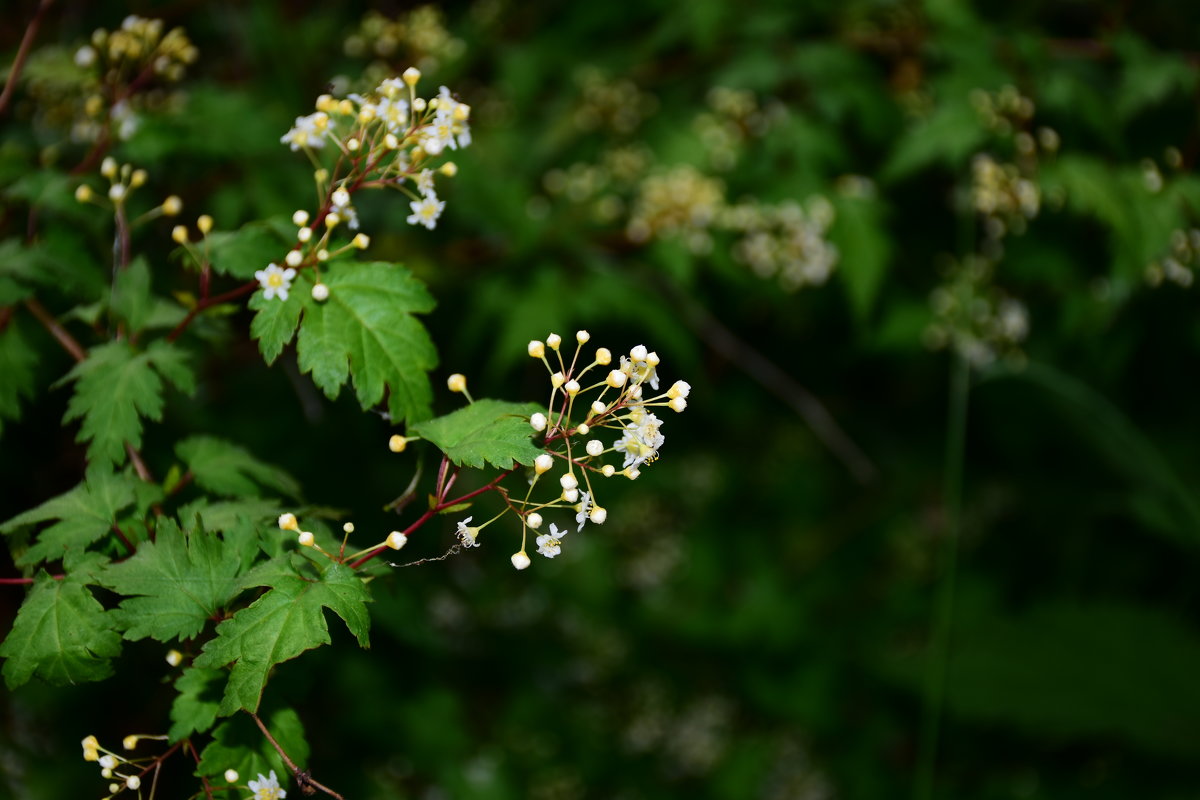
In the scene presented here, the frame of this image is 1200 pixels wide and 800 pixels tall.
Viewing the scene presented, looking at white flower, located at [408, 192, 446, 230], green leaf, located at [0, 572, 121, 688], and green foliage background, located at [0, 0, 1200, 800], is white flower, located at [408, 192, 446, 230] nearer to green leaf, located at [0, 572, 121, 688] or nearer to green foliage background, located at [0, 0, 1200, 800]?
green foliage background, located at [0, 0, 1200, 800]

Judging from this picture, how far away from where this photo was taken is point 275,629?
3.77ft

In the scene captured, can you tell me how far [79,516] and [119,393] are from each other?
0.75ft

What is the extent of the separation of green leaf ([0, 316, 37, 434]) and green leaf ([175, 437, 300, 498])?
0.31 m

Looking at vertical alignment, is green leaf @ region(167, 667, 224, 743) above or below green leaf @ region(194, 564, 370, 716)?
below

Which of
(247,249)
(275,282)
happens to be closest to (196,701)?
(275,282)

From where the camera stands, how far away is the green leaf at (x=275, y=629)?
1.13m

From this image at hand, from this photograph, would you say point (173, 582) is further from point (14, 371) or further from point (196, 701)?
point (14, 371)

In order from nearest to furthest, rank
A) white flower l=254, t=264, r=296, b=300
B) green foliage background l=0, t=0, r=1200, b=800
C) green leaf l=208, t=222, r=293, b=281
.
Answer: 1. white flower l=254, t=264, r=296, b=300
2. green leaf l=208, t=222, r=293, b=281
3. green foliage background l=0, t=0, r=1200, b=800

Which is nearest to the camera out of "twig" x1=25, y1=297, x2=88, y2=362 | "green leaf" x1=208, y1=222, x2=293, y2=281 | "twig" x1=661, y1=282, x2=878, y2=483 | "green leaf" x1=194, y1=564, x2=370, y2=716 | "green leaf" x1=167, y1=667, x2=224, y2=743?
"green leaf" x1=194, y1=564, x2=370, y2=716

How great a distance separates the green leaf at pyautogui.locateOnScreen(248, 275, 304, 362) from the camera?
132 centimetres

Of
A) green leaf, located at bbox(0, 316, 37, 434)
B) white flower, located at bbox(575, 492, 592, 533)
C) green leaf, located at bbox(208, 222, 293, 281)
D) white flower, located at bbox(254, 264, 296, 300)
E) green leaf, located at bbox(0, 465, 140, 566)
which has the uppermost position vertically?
white flower, located at bbox(254, 264, 296, 300)

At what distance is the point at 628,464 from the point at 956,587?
3.60 m

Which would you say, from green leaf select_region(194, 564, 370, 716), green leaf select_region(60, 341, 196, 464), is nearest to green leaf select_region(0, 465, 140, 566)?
green leaf select_region(60, 341, 196, 464)

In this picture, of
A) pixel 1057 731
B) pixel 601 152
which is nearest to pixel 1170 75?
pixel 601 152
